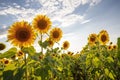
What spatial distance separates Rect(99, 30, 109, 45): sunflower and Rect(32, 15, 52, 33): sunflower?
501 centimetres

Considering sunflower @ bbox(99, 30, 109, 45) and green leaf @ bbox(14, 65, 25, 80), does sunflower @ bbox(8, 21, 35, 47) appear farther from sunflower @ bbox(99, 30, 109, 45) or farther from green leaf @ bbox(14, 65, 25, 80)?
sunflower @ bbox(99, 30, 109, 45)

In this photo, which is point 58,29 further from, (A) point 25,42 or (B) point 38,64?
(B) point 38,64

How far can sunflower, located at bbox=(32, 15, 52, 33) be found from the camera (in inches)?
199

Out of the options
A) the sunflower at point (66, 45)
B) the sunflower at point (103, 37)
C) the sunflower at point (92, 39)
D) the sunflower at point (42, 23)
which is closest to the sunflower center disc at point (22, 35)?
the sunflower at point (42, 23)

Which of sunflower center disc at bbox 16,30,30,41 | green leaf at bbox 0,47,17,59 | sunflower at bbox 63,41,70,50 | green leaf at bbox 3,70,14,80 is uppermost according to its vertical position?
sunflower at bbox 63,41,70,50

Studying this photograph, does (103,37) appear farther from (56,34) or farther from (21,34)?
(21,34)

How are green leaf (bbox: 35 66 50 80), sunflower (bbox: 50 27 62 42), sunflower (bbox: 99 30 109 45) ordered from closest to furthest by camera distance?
green leaf (bbox: 35 66 50 80) < sunflower (bbox: 50 27 62 42) < sunflower (bbox: 99 30 109 45)

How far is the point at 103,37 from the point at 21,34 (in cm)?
673

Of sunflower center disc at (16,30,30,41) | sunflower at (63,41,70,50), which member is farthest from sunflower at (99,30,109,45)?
sunflower center disc at (16,30,30,41)

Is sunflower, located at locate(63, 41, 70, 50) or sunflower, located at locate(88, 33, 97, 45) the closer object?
sunflower, located at locate(88, 33, 97, 45)

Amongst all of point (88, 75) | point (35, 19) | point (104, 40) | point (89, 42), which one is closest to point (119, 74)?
point (88, 75)

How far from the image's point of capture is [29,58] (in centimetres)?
292

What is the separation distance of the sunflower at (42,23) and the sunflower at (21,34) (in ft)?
4.65

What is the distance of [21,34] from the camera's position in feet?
11.9
